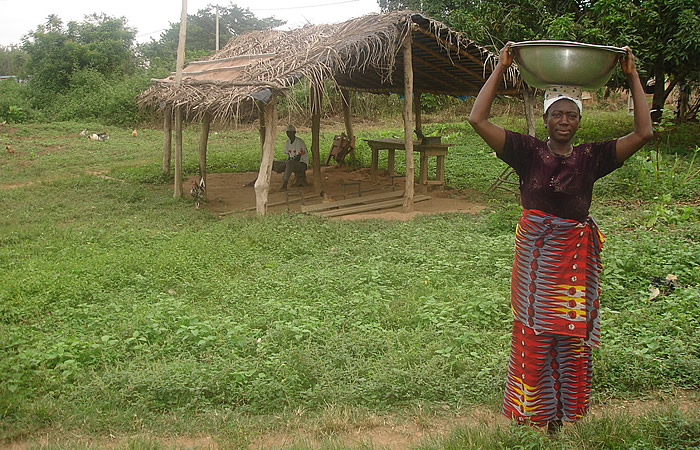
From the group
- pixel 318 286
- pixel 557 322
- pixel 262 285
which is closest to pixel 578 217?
pixel 557 322

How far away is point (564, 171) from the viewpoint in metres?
2.74

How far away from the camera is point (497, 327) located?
4.60 metres

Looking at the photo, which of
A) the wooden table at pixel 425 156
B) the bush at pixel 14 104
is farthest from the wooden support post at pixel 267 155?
the bush at pixel 14 104

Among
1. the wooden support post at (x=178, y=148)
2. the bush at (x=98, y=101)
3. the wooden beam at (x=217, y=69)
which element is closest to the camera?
the wooden beam at (x=217, y=69)

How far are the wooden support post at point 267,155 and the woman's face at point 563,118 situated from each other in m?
6.64

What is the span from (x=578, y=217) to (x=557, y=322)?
1.63 ft

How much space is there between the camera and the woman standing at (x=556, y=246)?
2.71m

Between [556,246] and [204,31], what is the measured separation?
38.5 meters

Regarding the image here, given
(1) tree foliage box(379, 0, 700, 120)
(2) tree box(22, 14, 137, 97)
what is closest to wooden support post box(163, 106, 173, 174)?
(1) tree foliage box(379, 0, 700, 120)

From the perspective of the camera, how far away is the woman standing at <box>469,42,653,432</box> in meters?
2.71

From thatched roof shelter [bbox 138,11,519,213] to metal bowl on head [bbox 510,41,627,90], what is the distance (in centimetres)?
613

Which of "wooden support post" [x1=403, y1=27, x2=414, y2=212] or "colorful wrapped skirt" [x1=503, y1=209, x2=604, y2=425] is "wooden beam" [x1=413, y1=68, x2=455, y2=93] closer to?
"wooden support post" [x1=403, y1=27, x2=414, y2=212]

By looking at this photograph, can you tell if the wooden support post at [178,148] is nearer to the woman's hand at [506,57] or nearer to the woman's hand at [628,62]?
the woman's hand at [506,57]

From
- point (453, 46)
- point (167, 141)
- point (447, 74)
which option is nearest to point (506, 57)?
point (453, 46)
